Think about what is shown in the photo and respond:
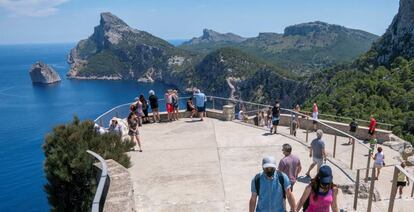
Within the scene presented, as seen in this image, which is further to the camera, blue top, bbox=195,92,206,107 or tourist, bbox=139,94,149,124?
blue top, bbox=195,92,206,107

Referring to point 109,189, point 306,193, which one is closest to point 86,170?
point 109,189

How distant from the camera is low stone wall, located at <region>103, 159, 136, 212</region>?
5.88 metres

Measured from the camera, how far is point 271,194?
5391mm

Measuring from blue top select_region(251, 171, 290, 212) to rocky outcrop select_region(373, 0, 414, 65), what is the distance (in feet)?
198

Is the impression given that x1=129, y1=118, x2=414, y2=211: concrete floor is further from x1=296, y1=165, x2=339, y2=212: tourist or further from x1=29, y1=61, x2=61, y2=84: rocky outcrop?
x1=29, y1=61, x2=61, y2=84: rocky outcrop

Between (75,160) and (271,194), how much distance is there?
22.0 feet

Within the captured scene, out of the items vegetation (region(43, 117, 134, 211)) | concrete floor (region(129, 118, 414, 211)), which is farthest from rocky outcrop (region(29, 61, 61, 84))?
vegetation (region(43, 117, 134, 211))

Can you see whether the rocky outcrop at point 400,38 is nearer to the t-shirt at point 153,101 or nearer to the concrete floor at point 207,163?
the concrete floor at point 207,163

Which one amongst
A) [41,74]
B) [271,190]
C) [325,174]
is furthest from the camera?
[41,74]

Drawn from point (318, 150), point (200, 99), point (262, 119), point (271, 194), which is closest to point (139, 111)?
point (200, 99)

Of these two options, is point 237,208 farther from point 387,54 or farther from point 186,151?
point 387,54

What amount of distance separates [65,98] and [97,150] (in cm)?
13839

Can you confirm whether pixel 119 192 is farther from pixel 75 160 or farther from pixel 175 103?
pixel 175 103

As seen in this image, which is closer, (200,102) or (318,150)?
(318,150)
